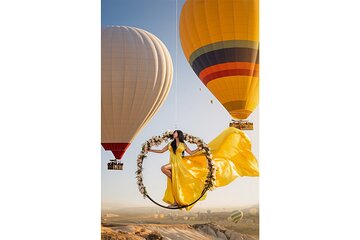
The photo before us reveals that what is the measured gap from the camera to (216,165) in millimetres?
7621

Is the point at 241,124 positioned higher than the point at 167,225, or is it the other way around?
the point at 241,124

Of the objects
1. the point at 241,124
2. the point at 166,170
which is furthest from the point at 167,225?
the point at 241,124

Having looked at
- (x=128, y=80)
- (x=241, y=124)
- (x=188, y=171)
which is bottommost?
(x=188, y=171)

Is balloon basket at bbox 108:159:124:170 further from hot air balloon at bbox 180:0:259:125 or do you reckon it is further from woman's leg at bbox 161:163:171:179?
hot air balloon at bbox 180:0:259:125

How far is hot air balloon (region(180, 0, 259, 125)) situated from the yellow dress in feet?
1.01

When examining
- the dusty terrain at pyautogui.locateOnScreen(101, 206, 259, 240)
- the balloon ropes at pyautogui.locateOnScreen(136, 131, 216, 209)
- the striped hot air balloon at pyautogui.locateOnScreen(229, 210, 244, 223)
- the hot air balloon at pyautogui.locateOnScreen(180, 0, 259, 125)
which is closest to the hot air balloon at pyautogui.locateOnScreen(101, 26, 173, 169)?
the balloon ropes at pyautogui.locateOnScreen(136, 131, 216, 209)

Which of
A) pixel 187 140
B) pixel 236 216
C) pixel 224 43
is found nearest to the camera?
pixel 187 140

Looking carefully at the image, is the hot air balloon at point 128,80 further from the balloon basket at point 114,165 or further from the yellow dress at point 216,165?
the yellow dress at point 216,165

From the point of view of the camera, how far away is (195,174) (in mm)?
7559

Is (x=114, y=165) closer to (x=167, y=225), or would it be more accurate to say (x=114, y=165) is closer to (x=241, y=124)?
(x=167, y=225)

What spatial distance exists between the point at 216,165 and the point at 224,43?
55.5 inches

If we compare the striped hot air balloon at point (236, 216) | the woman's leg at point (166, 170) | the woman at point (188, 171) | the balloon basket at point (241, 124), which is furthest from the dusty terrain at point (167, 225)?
the balloon basket at point (241, 124)

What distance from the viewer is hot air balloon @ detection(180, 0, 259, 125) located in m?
7.73
